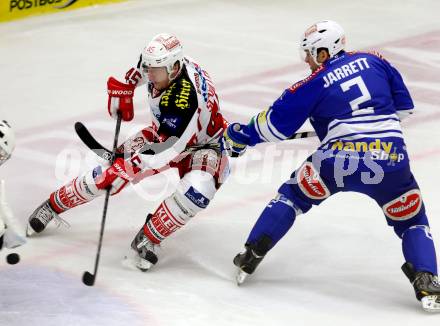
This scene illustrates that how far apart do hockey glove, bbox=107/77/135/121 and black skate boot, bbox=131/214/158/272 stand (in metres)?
0.68

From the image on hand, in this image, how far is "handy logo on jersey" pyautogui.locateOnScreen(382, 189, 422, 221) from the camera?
5223 millimetres

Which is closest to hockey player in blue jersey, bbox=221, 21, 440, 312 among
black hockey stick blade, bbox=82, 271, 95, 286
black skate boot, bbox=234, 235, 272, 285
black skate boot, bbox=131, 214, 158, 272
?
black skate boot, bbox=234, 235, 272, 285

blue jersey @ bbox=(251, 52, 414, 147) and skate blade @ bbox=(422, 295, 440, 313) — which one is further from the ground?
blue jersey @ bbox=(251, 52, 414, 147)

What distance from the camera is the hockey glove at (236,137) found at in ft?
17.6

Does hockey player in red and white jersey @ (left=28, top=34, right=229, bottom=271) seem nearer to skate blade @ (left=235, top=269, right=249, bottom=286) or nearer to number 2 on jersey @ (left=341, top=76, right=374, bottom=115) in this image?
skate blade @ (left=235, top=269, right=249, bottom=286)

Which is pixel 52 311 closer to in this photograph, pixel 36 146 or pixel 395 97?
pixel 395 97

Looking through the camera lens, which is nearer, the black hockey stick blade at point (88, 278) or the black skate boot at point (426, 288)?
the black skate boot at point (426, 288)

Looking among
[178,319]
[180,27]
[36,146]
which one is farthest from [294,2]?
[178,319]

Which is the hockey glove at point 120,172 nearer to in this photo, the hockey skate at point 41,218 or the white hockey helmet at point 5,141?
the hockey skate at point 41,218

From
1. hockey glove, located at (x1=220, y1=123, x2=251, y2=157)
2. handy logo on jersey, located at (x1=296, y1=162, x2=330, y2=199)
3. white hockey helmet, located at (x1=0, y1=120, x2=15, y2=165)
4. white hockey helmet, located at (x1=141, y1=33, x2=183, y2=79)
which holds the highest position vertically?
white hockey helmet, located at (x1=0, y1=120, x2=15, y2=165)

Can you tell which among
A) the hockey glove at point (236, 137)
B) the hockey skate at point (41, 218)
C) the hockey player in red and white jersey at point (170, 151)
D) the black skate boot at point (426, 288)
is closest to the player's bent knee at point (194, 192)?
the hockey player in red and white jersey at point (170, 151)

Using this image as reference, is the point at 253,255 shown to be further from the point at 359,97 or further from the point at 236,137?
the point at 359,97

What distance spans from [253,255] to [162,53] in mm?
1149

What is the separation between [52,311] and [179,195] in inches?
37.6
